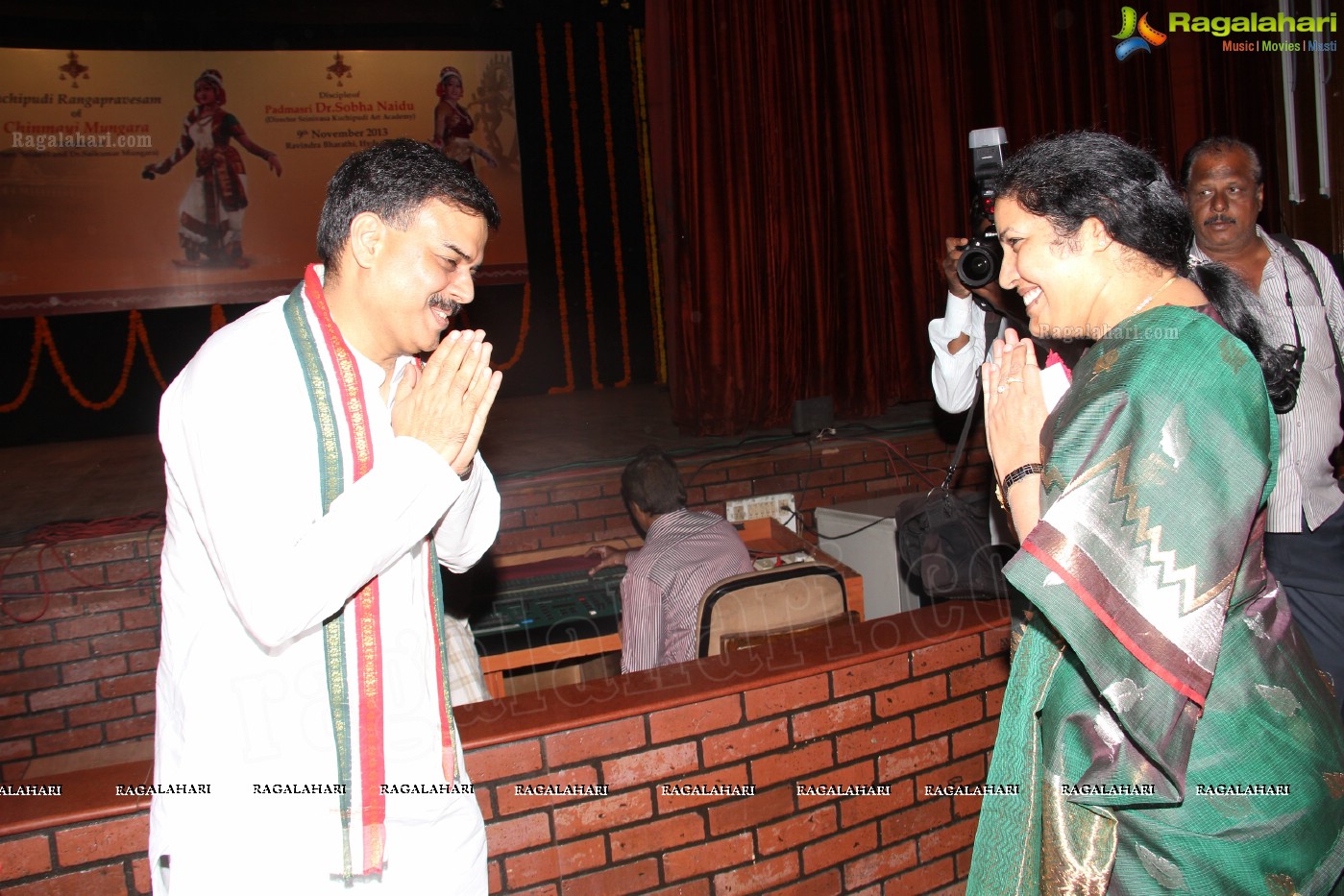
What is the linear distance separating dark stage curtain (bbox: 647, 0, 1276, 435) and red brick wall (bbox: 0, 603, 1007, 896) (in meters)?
2.88

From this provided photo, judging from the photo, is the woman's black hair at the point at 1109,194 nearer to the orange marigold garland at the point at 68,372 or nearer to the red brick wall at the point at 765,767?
the red brick wall at the point at 765,767

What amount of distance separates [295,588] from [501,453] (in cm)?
359

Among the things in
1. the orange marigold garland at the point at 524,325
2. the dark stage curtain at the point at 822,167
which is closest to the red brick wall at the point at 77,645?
the dark stage curtain at the point at 822,167

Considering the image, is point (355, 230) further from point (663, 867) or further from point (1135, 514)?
point (663, 867)

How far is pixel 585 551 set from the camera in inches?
155

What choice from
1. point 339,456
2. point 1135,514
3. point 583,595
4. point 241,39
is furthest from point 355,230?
point 241,39

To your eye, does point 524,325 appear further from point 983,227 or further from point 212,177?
point 983,227

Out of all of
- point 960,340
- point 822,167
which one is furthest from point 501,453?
point 960,340

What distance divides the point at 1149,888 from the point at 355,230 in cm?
140

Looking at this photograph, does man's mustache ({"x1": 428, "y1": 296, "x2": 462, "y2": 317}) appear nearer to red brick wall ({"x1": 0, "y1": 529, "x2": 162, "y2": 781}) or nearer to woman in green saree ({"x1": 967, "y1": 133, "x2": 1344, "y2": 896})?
woman in green saree ({"x1": 967, "y1": 133, "x2": 1344, "y2": 896})

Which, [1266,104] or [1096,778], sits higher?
[1266,104]

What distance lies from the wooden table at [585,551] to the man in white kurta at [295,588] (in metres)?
1.71

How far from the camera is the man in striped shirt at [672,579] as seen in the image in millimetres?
2732

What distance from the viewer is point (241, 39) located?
577cm
